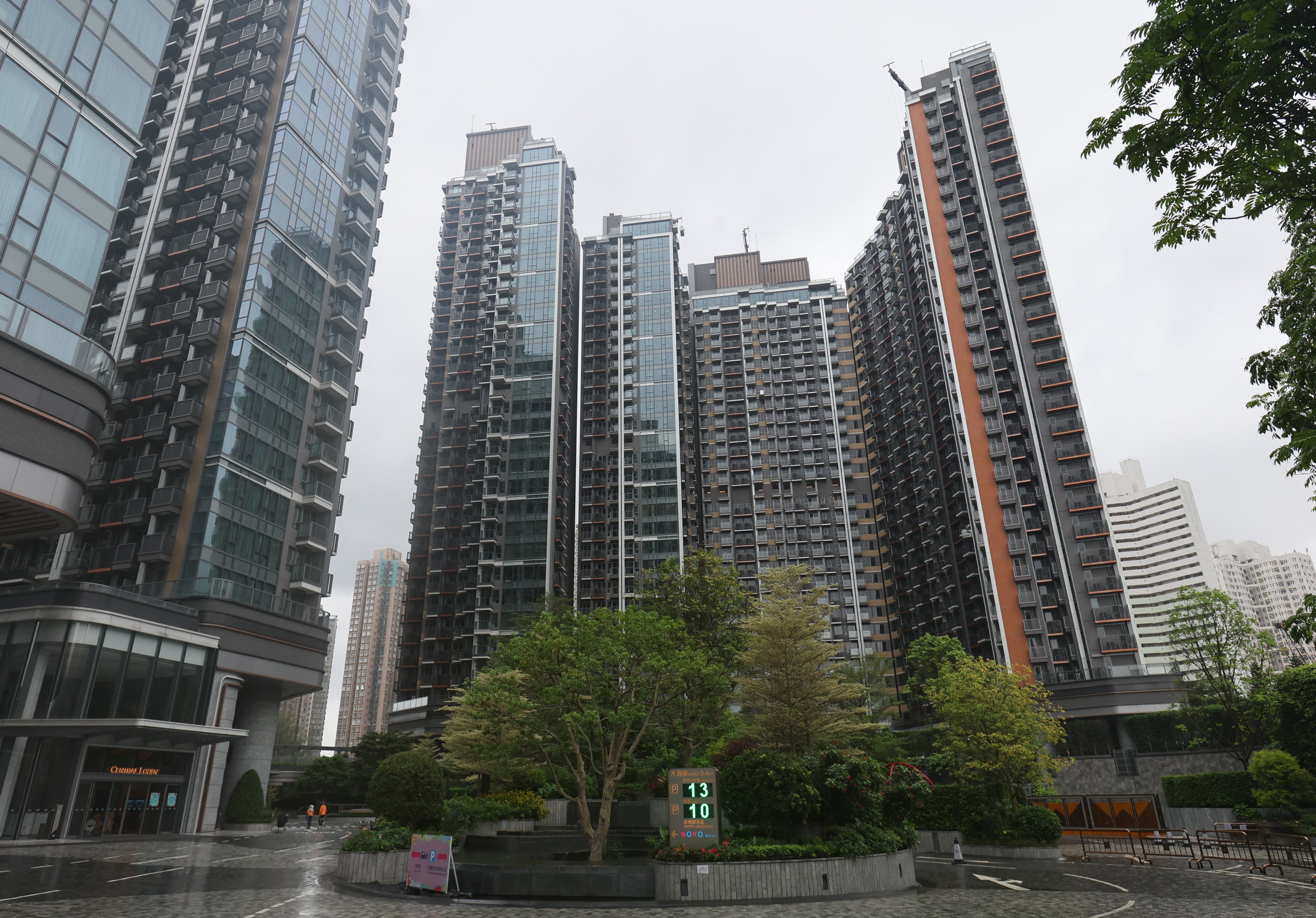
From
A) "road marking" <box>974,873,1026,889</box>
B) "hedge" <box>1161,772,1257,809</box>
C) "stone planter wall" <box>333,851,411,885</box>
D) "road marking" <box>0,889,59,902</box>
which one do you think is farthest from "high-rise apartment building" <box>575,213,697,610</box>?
"road marking" <box>0,889,59,902</box>

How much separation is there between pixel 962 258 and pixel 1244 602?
165 metres

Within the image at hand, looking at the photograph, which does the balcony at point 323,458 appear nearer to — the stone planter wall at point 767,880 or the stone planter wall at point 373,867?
the stone planter wall at point 373,867

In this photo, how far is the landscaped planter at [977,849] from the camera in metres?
32.8

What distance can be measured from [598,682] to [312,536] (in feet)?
130

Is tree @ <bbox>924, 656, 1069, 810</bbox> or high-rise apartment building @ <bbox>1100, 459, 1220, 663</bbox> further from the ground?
high-rise apartment building @ <bbox>1100, 459, 1220, 663</bbox>

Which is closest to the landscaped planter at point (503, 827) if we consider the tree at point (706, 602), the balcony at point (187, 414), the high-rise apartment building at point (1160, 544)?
the tree at point (706, 602)

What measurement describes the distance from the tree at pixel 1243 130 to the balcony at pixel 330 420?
2300 inches

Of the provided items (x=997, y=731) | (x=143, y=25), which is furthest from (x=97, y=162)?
(x=997, y=731)

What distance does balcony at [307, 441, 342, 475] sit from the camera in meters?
58.6

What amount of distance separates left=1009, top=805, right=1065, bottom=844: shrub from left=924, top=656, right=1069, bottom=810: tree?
1215 mm

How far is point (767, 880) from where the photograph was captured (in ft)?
68.0

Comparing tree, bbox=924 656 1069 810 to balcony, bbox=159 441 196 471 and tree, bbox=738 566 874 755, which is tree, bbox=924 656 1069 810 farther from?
balcony, bbox=159 441 196 471

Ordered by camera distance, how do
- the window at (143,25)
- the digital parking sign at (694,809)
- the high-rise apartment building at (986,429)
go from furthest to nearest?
the high-rise apartment building at (986,429)
the window at (143,25)
the digital parking sign at (694,809)

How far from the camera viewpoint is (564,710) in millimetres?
25469
